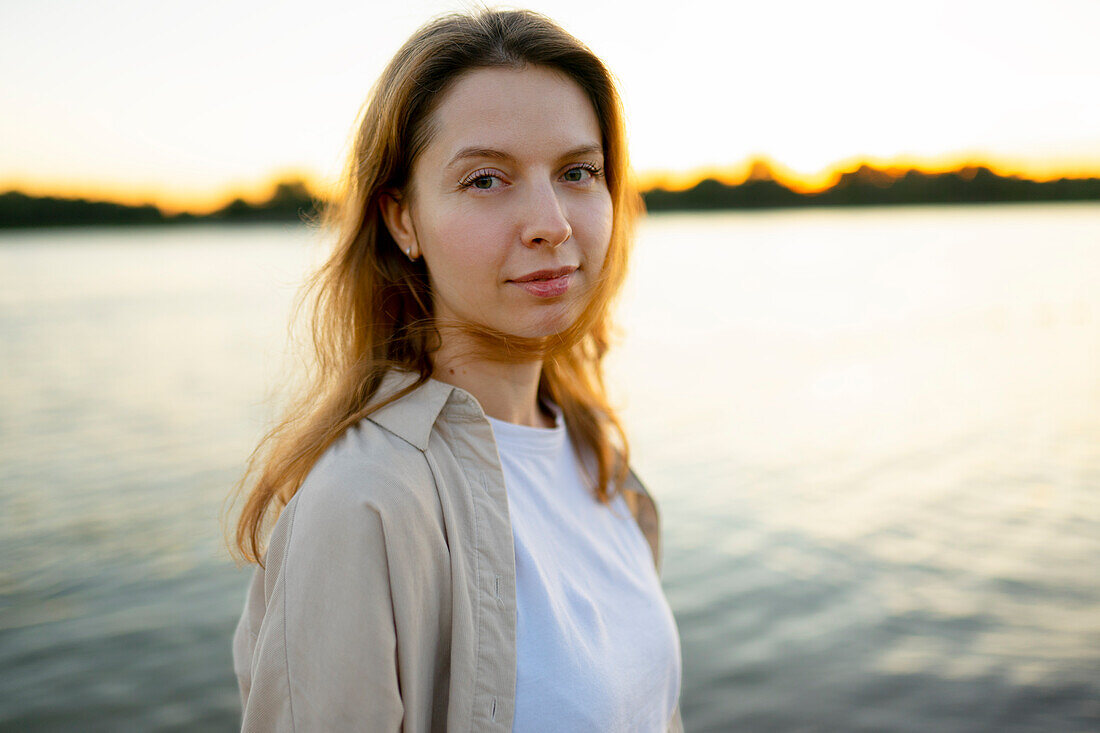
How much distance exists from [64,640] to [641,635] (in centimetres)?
517

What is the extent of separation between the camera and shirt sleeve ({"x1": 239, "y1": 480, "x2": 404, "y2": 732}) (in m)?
1.24

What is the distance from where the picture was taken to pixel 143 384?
1188 cm

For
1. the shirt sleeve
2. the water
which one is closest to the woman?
the shirt sleeve

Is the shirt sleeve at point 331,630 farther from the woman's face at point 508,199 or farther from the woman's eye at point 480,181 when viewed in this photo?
the woman's eye at point 480,181

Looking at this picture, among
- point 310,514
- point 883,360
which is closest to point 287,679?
point 310,514

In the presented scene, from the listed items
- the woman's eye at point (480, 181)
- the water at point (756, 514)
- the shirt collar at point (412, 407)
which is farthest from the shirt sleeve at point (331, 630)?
the water at point (756, 514)

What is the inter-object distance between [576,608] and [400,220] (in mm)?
924

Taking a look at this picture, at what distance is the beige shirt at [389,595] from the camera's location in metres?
1.24

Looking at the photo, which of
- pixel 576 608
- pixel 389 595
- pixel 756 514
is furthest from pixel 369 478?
pixel 756 514

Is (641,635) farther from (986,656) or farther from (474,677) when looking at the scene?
(986,656)

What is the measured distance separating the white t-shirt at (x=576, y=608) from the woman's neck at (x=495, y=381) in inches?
1.9

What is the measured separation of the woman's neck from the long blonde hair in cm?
4

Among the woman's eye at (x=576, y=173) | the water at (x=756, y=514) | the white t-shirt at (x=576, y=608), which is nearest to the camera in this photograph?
the white t-shirt at (x=576, y=608)

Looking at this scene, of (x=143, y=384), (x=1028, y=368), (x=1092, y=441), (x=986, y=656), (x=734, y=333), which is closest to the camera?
(x=986, y=656)
